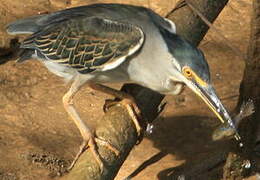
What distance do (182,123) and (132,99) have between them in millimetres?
1513

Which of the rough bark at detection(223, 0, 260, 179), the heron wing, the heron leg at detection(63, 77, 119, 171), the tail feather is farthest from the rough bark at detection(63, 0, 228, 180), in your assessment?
the tail feather

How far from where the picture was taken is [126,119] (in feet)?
13.7

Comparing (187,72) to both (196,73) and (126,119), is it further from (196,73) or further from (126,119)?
(126,119)

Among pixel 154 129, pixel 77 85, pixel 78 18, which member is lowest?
pixel 154 129

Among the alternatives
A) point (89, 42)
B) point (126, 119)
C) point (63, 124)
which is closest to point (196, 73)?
point (126, 119)

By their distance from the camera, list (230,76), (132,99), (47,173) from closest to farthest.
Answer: (132,99) → (47,173) → (230,76)

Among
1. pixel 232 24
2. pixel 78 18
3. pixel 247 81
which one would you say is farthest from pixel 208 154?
pixel 232 24

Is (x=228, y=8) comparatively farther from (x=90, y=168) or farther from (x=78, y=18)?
(x=90, y=168)

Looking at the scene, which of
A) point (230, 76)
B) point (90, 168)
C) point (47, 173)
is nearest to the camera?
point (90, 168)

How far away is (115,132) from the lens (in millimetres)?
4027

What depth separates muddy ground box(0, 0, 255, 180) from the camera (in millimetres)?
5164

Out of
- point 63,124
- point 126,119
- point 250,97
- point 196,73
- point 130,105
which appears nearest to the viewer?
point 196,73

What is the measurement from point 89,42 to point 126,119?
604mm

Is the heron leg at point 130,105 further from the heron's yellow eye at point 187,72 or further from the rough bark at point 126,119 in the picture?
the heron's yellow eye at point 187,72
